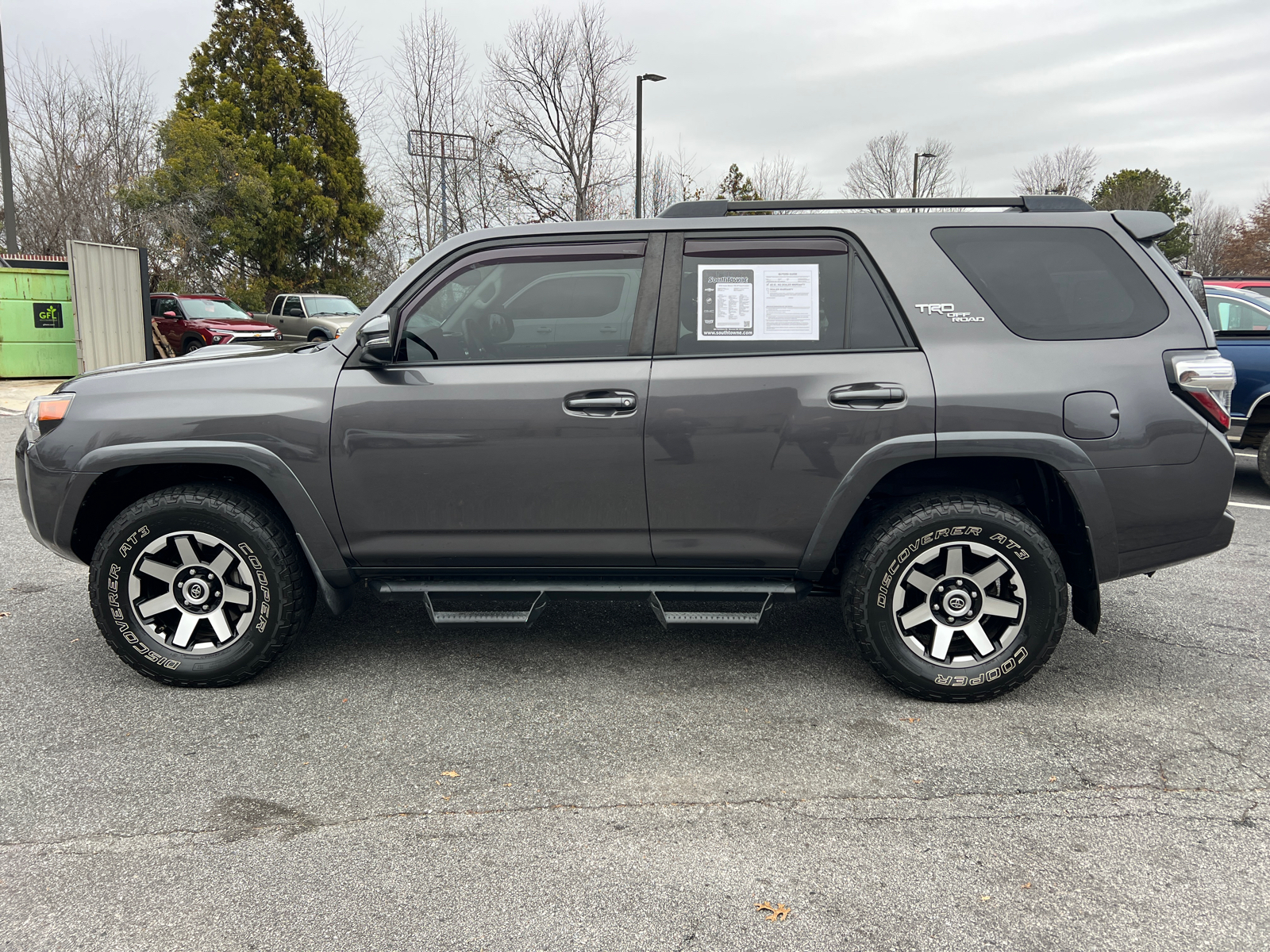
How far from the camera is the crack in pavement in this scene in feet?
8.72

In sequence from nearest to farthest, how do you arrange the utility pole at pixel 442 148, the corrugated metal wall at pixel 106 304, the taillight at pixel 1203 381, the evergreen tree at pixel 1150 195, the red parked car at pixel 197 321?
the taillight at pixel 1203 381
the corrugated metal wall at pixel 106 304
the red parked car at pixel 197 321
the utility pole at pixel 442 148
the evergreen tree at pixel 1150 195

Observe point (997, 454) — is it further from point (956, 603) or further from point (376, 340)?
point (376, 340)

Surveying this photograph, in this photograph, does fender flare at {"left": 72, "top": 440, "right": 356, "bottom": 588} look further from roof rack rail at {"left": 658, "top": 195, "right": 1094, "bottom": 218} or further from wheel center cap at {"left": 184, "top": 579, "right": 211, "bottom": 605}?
roof rack rail at {"left": 658, "top": 195, "right": 1094, "bottom": 218}

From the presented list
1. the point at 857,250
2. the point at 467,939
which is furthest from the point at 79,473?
the point at 857,250

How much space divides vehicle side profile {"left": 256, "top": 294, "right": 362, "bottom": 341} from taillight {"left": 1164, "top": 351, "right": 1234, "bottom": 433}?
20709 millimetres

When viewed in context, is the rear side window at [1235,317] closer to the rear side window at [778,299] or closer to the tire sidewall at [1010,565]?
the tire sidewall at [1010,565]

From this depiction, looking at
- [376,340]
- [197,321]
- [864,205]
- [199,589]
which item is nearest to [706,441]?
[864,205]

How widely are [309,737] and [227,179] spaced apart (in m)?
28.3

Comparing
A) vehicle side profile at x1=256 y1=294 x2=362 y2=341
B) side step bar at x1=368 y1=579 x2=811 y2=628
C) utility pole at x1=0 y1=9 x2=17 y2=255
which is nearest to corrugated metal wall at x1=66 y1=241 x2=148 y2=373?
utility pole at x1=0 y1=9 x2=17 y2=255

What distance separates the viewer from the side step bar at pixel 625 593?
3.59 meters

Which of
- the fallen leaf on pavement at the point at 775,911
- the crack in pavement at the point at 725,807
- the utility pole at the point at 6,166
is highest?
the utility pole at the point at 6,166

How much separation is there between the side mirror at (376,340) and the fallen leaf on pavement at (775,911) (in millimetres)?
2313

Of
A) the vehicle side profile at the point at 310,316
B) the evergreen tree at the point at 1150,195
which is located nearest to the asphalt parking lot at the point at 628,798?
the vehicle side profile at the point at 310,316

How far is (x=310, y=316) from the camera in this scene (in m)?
23.0
